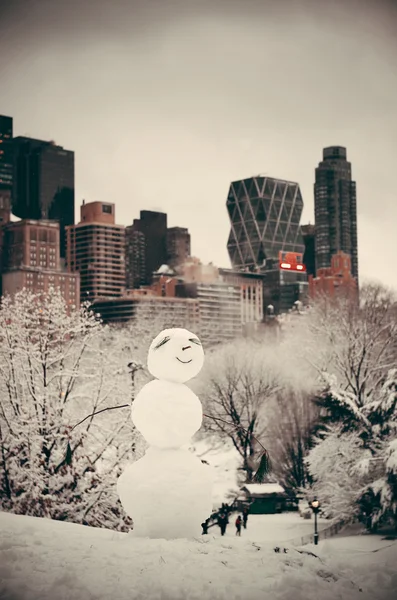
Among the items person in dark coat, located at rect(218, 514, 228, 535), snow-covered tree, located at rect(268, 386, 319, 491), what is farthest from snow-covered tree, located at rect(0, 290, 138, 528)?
snow-covered tree, located at rect(268, 386, 319, 491)

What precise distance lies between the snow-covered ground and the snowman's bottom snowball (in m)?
0.39

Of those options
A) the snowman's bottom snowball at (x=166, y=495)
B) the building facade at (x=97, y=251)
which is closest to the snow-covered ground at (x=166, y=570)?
the snowman's bottom snowball at (x=166, y=495)

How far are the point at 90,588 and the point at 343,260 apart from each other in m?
156

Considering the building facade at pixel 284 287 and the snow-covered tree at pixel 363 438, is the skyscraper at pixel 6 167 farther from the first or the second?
the snow-covered tree at pixel 363 438

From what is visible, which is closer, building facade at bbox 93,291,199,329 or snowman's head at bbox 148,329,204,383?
snowman's head at bbox 148,329,204,383

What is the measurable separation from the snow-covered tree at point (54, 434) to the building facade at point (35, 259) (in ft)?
311

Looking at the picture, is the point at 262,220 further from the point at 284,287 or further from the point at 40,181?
the point at 40,181

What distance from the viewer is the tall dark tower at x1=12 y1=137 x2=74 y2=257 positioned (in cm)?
15575

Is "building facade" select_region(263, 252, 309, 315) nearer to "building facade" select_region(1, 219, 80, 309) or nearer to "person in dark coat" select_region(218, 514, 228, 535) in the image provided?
"building facade" select_region(1, 219, 80, 309)

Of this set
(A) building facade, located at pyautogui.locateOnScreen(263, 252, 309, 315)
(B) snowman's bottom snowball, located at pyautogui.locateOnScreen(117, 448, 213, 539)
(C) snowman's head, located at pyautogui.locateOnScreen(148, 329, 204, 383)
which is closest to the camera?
(B) snowman's bottom snowball, located at pyautogui.locateOnScreen(117, 448, 213, 539)

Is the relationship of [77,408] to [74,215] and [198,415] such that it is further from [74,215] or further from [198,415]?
[74,215]

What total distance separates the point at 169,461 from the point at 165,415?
773mm

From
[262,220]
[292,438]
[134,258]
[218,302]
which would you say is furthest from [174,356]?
[262,220]

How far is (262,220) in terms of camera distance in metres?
188
